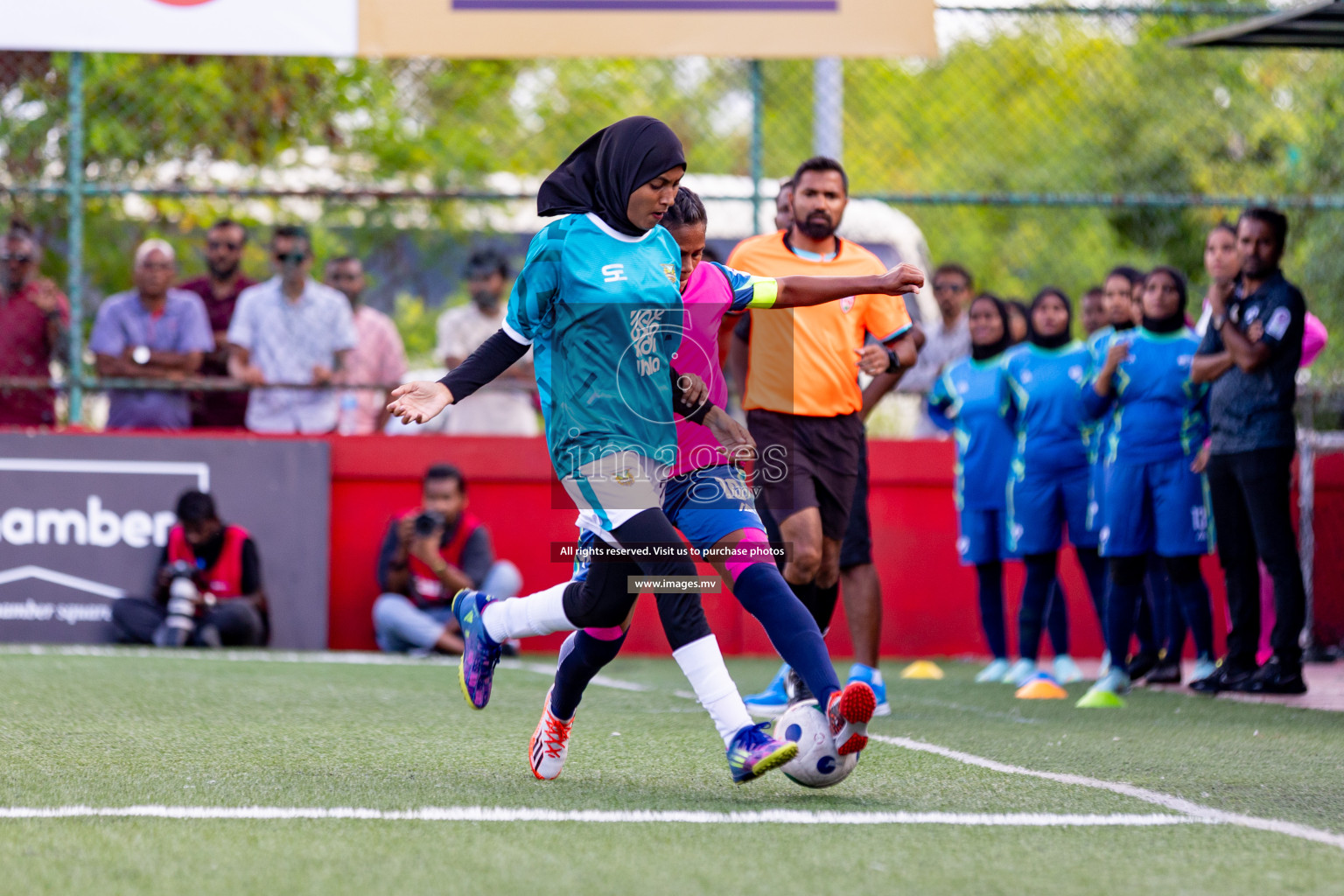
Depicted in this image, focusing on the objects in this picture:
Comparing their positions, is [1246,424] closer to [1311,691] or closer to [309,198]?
[1311,691]

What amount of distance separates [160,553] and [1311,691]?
6.76m

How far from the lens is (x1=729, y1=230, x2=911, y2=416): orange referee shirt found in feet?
20.4

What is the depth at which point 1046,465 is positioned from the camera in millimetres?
8578

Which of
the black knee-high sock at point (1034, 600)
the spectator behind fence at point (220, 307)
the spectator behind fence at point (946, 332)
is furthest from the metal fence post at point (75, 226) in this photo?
the black knee-high sock at point (1034, 600)

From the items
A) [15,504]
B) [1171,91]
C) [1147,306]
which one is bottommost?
[15,504]

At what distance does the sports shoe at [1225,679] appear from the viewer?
7.59 metres

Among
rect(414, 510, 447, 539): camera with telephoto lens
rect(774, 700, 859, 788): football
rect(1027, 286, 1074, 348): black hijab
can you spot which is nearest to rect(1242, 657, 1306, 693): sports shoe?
rect(1027, 286, 1074, 348): black hijab

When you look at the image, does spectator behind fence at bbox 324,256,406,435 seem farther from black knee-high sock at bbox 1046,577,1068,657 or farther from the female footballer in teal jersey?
the female footballer in teal jersey

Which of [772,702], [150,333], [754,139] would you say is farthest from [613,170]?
[150,333]

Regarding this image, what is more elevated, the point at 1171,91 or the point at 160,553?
the point at 1171,91

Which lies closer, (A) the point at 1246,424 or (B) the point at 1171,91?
(A) the point at 1246,424

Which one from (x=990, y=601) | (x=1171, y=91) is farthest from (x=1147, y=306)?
(x=1171, y=91)

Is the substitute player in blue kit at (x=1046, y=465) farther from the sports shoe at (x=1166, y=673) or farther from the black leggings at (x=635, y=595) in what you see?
the black leggings at (x=635, y=595)

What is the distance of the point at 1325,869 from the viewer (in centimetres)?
323
